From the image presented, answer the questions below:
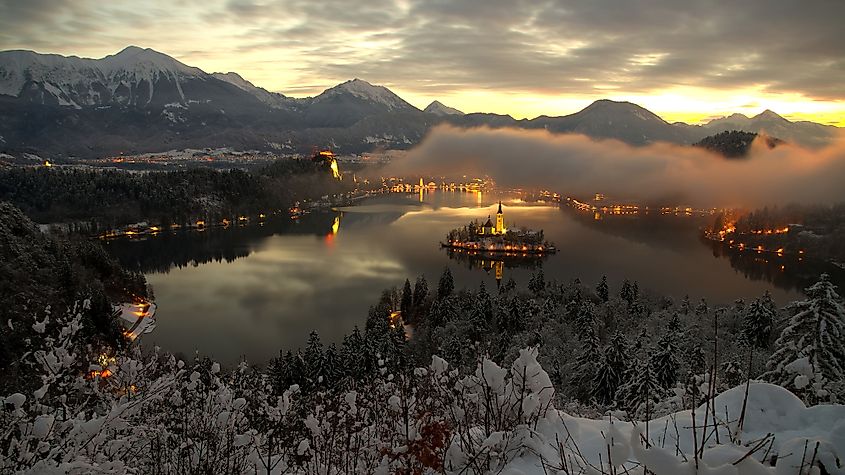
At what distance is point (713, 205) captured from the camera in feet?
232

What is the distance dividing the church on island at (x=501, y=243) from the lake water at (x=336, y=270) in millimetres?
1703

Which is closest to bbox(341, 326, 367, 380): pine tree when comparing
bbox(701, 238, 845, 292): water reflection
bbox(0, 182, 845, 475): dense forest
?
bbox(0, 182, 845, 475): dense forest

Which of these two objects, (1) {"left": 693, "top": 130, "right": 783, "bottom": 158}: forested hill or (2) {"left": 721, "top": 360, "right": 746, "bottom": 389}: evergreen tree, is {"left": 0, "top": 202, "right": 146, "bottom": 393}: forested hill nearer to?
(2) {"left": 721, "top": 360, "right": 746, "bottom": 389}: evergreen tree

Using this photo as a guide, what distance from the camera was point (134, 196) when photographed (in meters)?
51.6

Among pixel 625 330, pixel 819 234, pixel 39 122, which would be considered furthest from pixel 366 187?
pixel 39 122

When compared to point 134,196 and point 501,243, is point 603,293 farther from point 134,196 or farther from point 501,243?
point 134,196

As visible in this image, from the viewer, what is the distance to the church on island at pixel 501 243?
41.2 metres

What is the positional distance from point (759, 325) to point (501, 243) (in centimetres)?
2724

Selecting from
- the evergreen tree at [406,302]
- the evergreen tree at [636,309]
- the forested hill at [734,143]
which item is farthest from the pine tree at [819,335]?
the forested hill at [734,143]

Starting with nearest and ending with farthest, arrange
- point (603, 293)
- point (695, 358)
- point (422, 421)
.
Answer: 1. point (422, 421)
2. point (695, 358)
3. point (603, 293)

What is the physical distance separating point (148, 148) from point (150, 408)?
163786 mm

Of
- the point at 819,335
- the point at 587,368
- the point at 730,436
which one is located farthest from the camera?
the point at 587,368

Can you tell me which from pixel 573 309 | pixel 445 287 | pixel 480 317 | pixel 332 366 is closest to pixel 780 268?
pixel 573 309

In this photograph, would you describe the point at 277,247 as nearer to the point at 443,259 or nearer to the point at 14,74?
the point at 443,259
